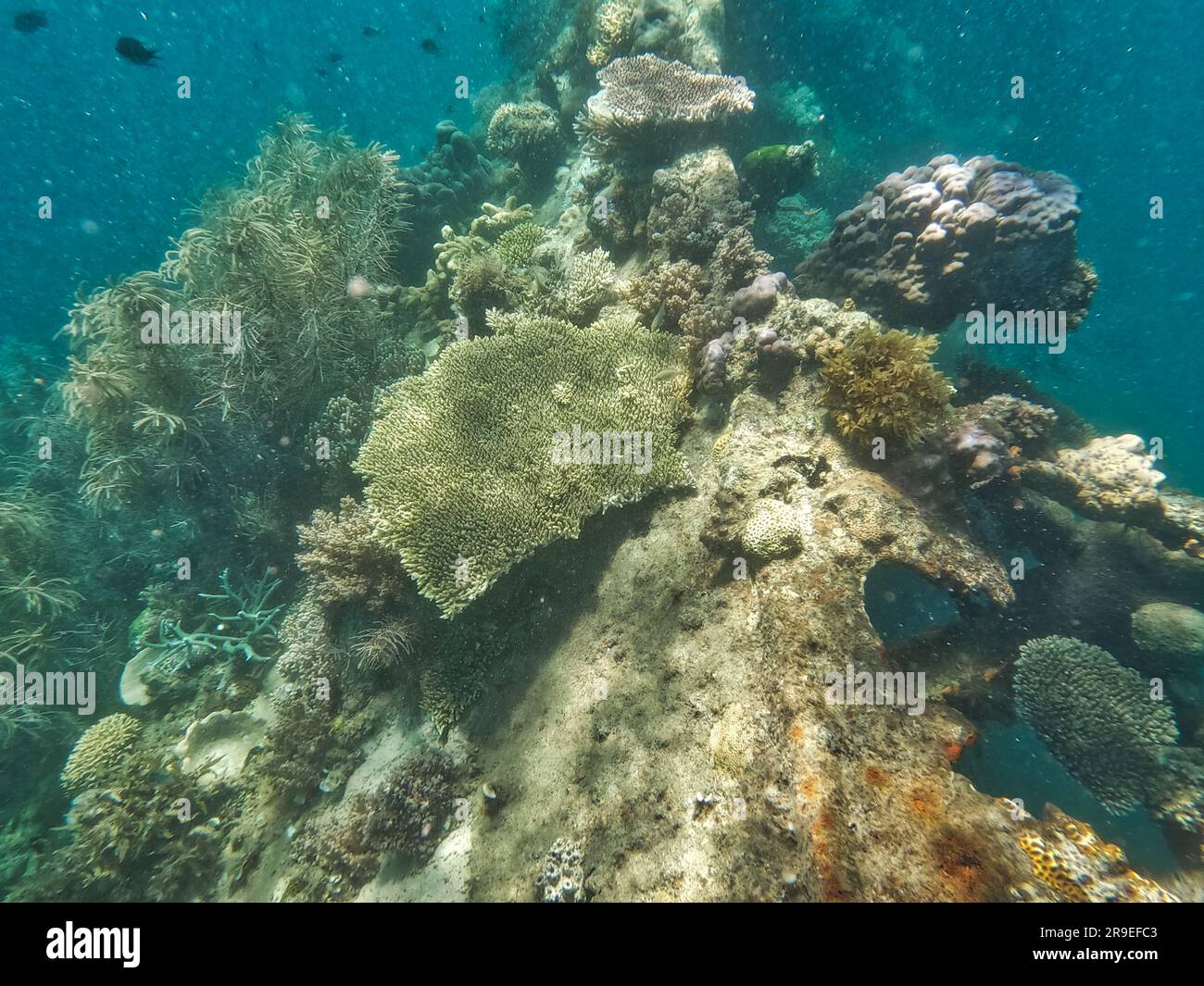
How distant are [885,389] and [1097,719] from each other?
406 centimetres

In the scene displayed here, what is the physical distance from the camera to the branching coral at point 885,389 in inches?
197

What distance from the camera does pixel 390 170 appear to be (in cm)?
920

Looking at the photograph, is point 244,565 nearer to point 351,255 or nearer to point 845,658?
point 351,255

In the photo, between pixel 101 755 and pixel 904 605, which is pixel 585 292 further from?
pixel 101 755

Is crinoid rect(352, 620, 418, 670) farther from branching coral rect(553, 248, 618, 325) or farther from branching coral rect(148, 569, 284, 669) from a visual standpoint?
branching coral rect(553, 248, 618, 325)

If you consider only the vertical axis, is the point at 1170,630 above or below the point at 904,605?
below

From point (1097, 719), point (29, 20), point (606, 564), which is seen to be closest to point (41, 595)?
point (606, 564)

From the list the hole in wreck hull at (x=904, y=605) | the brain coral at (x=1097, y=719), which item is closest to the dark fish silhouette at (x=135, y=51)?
the hole in wreck hull at (x=904, y=605)

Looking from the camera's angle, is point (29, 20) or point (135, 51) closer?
point (135, 51)

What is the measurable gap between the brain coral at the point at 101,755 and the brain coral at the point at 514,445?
16.3 feet

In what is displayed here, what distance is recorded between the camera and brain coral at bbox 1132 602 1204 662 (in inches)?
248

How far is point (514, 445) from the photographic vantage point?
5637 mm

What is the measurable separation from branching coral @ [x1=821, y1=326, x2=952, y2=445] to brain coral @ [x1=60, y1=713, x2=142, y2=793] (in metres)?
9.80

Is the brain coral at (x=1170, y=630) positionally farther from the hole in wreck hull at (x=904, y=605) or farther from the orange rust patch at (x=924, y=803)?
the orange rust patch at (x=924, y=803)
